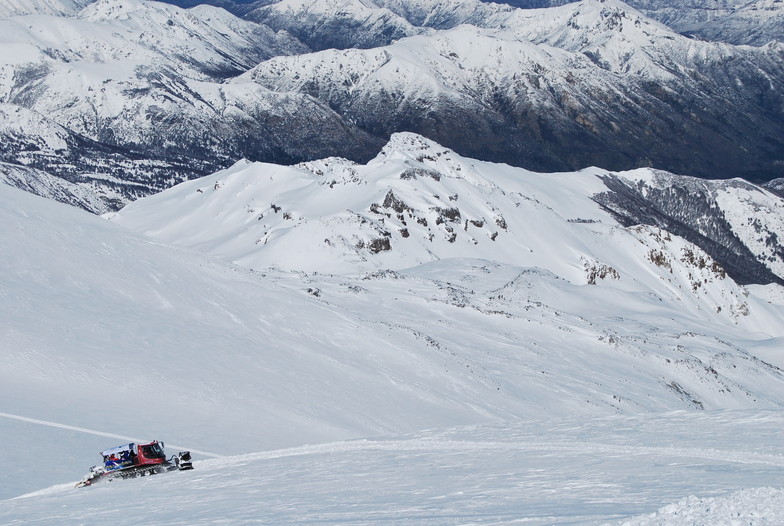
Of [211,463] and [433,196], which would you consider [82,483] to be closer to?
[211,463]

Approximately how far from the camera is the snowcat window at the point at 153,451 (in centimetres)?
2558

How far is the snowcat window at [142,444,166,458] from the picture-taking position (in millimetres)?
25577

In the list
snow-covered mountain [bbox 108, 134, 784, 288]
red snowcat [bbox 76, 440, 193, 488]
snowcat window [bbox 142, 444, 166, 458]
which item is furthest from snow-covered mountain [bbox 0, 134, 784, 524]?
snow-covered mountain [bbox 108, 134, 784, 288]

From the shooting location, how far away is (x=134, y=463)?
25.4 meters

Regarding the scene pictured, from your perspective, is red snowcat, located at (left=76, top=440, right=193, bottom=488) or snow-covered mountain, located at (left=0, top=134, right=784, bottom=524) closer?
snow-covered mountain, located at (left=0, top=134, right=784, bottom=524)

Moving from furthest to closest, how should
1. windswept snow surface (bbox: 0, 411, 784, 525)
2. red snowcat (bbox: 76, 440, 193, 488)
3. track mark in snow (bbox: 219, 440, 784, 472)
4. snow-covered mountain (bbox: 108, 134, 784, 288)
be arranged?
snow-covered mountain (bbox: 108, 134, 784, 288), red snowcat (bbox: 76, 440, 193, 488), track mark in snow (bbox: 219, 440, 784, 472), windswept snow surface (bbox: 0, 411, 784, 525)

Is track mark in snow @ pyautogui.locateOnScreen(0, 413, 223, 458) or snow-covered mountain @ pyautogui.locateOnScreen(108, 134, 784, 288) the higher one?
track mark in snow @ pyautogui.locateOnScreen(0, 413, 223, 458)

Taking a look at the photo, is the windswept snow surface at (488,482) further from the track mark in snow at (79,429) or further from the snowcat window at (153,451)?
the track mark in snow at (79,429)

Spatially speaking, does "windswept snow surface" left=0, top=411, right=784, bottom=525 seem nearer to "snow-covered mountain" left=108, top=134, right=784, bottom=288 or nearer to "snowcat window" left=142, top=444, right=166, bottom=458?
"snowcat window" left=142, top=444, right=166, bottom=458

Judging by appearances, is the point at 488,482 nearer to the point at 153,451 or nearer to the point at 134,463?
the point at 153,451

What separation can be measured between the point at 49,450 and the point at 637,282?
13753 cm

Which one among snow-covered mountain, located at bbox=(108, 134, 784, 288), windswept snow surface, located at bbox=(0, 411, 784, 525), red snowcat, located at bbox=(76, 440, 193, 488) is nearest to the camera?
windswept snow surface, located at bbox=(0, 411, 784, 525)

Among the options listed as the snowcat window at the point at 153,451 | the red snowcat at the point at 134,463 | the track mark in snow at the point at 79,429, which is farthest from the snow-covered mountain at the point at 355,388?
the snowcat window at the point at 153,451

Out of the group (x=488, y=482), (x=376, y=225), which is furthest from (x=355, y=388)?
(x=376, y=225)
